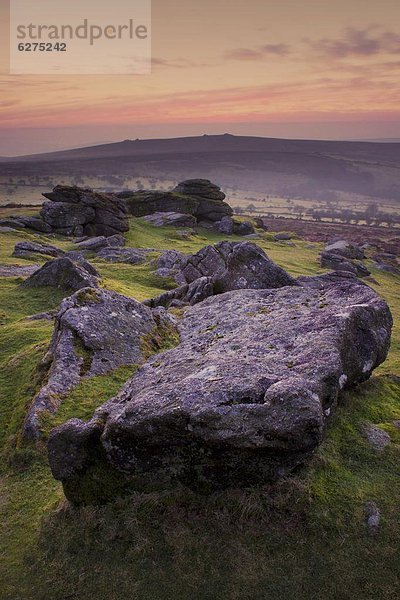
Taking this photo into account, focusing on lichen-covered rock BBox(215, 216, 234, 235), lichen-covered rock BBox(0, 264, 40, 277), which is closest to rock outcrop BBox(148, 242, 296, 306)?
lichen-covered rock BBox(0, 264, 40, 277)

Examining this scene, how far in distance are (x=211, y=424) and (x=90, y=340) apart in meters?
6.63

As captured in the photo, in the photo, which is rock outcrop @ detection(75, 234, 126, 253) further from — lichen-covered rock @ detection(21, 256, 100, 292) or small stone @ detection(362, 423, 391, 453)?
small stone @ detection(362, 423, 391, 453)

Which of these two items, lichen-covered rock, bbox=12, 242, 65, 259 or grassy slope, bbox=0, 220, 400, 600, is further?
lichen-covered rock, bbox=12, 242, 65, 259

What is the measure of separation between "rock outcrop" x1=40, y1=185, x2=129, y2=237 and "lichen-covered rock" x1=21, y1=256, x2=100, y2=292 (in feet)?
121

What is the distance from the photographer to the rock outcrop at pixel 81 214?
6359 cm

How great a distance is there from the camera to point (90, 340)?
14.0 metres

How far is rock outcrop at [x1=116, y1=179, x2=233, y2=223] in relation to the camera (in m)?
84.6

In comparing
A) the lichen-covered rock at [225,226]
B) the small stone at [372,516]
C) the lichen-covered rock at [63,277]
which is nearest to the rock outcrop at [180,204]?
the lichen-covered rock at [225,226]

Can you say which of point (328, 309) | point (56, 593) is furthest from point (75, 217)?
point (56, 593)

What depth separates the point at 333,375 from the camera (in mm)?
9891

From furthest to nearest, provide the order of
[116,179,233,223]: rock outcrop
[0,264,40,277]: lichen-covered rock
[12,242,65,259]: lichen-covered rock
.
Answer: [116,179,233,223]: rock outcrop → [12,242,65,259]: lichen-covered rock → [0,264,40,277]: lichen-covered rock

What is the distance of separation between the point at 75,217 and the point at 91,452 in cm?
5885

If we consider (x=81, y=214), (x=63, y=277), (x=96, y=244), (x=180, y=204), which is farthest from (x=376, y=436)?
(x=180, y=204)

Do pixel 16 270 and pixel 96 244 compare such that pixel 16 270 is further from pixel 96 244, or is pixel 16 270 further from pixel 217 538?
pixel 217 538
